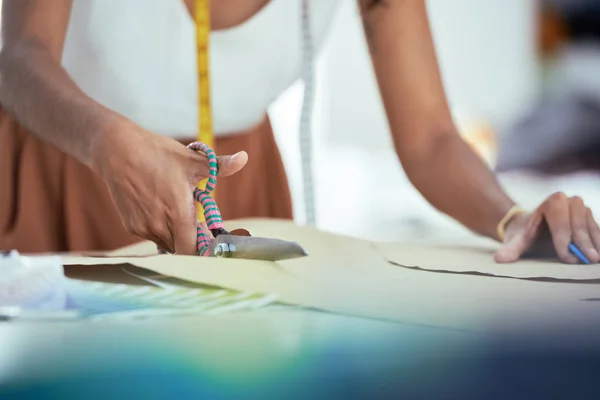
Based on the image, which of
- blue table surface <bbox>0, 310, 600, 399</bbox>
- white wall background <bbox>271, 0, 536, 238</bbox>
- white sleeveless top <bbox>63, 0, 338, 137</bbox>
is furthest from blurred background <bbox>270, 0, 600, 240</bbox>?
blue table surface <bbox>0, 310, 600, 399</bbox>

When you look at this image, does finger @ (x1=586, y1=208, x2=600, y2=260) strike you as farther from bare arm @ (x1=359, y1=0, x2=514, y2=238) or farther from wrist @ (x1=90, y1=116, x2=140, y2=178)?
wrist @ (x1=90, y1=116, x2=140, y2=178)

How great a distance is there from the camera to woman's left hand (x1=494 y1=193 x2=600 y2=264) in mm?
409

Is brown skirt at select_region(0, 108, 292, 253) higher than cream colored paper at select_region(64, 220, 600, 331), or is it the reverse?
brown skirt at select_region(0, 108, 292, 253)

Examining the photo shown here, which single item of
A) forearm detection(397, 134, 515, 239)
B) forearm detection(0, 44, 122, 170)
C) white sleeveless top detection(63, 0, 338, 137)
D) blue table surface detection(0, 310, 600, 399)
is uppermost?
white sleeveless top detection(63, 0, 338, 137)

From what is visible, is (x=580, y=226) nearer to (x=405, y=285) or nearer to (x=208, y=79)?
(x=405, y=285)

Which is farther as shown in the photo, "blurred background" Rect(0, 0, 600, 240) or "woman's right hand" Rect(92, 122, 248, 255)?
"blurred background" Rect(0, 0, 600, 240)

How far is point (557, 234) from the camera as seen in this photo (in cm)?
42

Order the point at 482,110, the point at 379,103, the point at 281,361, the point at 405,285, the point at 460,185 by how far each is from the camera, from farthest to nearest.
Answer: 1. the point at 482,110
2. the point at 379,103
3. the point at 460,185
4. the point at 405,285
5. the point at 281,361

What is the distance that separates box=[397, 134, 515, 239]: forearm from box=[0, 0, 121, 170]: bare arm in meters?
0.28

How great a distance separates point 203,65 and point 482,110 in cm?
74

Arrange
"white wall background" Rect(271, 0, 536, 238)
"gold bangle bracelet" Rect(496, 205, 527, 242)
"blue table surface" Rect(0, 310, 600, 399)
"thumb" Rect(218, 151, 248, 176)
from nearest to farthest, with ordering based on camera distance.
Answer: "blue table surface" Rect(0, 310, 600, 399) < "thumb" Rect(218, 151, 248, 176) < "gold bangle bracelet" Rect(496, 205, 527, 242) < "white wall background" Rect(271, 0, 536, 238)

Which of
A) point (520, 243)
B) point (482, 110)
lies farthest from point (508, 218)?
point (482, 110)

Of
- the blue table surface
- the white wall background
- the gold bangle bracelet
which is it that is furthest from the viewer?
the white wall background

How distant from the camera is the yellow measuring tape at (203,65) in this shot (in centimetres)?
55
